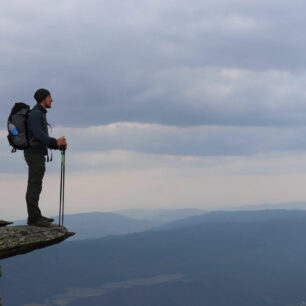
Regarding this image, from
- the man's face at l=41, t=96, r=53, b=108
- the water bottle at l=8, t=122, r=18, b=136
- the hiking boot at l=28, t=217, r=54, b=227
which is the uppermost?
the man's face at l=41, t=96, r=53, b=108

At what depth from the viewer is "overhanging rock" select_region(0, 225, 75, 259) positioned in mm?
15531

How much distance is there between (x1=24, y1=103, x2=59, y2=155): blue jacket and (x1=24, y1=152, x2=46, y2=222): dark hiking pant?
0.23 m

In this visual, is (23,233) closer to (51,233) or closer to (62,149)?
(51,233)

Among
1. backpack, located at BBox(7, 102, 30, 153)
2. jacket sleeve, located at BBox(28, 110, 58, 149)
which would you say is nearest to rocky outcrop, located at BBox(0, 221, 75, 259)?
backpack, located at BBox(7, 102, 30, 153)

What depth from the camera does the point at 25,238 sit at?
52.2 feet

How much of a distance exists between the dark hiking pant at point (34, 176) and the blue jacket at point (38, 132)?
0.76 feet

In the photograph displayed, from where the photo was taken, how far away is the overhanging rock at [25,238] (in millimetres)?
15531

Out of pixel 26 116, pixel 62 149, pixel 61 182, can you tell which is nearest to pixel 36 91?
pixel 26 116

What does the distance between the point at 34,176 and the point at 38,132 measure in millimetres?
1723

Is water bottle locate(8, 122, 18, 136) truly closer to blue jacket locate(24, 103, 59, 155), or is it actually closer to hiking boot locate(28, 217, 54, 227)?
blue jacket locate(24, 103, 59, 155)

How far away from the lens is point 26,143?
15906 millimetres

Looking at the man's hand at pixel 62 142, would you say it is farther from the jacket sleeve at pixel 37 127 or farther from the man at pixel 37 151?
the jacket sleeve at pixel 37 127

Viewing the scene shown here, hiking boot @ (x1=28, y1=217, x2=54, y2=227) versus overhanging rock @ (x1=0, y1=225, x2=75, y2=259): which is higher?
hiking boot @ (x1=28, y1=217, x2=54, y2=227)

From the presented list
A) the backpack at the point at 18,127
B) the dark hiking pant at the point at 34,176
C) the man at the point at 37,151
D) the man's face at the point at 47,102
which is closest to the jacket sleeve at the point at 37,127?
the man at the point at 37,151
